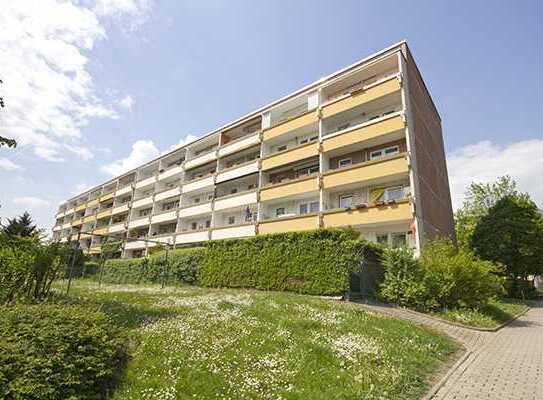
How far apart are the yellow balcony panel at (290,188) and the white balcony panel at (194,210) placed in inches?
336

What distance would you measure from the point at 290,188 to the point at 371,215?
327 inches

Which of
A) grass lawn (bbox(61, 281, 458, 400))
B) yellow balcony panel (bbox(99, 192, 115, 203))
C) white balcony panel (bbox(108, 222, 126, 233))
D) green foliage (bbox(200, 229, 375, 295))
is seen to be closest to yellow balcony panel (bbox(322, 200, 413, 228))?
green foliage (bbox(200, 229, 375, 295))

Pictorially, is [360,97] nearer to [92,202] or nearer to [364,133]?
[364,133]

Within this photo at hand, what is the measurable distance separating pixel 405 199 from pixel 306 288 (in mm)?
9278

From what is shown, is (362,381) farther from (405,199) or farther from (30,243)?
(405,199)

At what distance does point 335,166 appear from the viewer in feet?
94.7

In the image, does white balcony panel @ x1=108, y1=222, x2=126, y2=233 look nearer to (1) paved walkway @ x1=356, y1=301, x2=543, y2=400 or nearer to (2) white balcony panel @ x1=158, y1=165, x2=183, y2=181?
(2) white balcony panel @ x1=158, y1=165, x2=183, y2=181

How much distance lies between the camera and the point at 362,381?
6309 millimetres

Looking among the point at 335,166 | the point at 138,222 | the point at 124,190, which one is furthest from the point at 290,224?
the point at 124,190

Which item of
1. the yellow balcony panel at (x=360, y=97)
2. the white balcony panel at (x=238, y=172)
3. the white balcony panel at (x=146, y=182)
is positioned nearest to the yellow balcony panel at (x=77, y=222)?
the white balcony panel at (x=146, y=182)

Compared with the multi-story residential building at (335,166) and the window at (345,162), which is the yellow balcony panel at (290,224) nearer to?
the multi-story residential building at (335,166)

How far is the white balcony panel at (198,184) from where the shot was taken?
3903 cm

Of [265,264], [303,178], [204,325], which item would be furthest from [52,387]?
[303,178]

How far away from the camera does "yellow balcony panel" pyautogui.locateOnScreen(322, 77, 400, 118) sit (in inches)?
984
